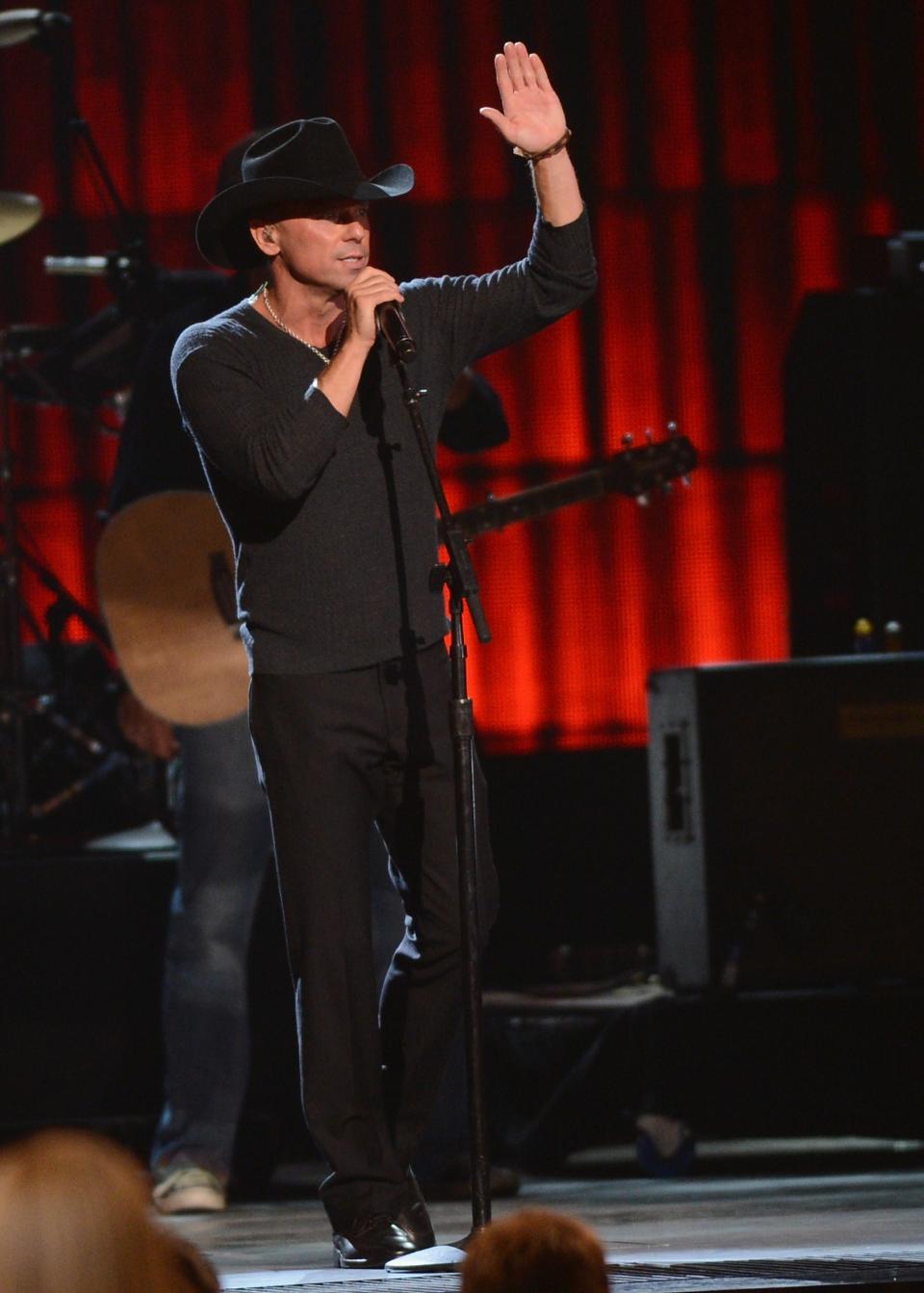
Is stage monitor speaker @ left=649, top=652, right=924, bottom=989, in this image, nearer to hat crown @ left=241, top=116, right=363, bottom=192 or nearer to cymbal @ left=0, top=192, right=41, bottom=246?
hat crown @ left=241, top=116, right=363, bottom=192

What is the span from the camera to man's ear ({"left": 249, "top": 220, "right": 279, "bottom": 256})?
3.14 meters

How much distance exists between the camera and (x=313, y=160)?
3.12m

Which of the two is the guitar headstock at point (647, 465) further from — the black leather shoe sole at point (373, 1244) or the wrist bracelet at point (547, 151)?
the black leather shoe sole at point (373, 1244)

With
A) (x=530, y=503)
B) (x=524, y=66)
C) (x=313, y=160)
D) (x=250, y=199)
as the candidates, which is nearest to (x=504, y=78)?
(x=524, y=66)

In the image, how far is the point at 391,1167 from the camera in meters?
3.05

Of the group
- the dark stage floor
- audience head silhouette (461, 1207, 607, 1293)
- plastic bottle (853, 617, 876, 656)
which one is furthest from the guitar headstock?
audience head silhouette (461, 1207, 607, 1293)

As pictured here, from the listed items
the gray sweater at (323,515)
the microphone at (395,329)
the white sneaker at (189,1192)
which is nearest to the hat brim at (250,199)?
the gray sweater at (323,515)

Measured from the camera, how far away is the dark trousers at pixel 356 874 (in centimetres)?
304

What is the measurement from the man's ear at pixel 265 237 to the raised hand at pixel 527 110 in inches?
15.4

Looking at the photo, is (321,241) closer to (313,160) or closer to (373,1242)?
(313,160)

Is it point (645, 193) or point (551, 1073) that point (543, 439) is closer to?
point (645, 193)

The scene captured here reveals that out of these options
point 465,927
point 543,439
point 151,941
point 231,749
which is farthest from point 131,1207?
point 543,439

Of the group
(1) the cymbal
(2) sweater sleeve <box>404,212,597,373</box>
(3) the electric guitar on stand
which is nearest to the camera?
(2) sweater sleeve <box>404,212,597,373</box>

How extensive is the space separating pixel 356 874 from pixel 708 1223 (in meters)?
0.91
